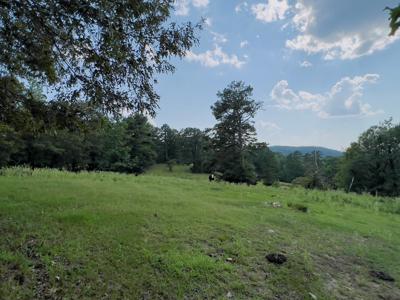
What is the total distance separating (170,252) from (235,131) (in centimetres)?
2760

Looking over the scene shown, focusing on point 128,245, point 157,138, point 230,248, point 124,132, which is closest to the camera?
point 128,245

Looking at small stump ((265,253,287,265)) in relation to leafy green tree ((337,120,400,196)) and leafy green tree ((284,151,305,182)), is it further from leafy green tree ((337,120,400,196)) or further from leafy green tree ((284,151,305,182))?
leafy green tree ((284,151,305,182))

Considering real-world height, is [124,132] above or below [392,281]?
above

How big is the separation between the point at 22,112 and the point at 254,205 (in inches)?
299

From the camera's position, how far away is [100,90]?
4781 millimetres

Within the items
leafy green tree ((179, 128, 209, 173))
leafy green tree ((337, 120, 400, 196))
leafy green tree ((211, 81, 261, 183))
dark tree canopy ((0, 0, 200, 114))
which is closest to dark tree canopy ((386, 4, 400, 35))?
dark tree canopy ((0, 0, 200, 114))

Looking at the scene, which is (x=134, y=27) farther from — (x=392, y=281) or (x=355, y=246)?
(x=355, y=246)

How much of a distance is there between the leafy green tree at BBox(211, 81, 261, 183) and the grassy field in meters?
23.5

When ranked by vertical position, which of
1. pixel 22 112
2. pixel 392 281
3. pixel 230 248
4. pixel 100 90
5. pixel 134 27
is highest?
pixel 134 27

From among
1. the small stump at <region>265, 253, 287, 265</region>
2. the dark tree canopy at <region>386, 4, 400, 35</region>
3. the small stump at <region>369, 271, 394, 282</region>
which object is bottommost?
the small stump at <region>369, 271, 394, 282</region>

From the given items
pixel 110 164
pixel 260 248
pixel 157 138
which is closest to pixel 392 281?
pixel 260 248

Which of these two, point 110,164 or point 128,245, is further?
point 110,164

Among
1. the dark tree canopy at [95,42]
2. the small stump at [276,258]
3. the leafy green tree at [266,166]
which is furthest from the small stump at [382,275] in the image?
the leafy green tree at [266,166]

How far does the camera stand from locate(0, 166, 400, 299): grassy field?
4.05 metres
